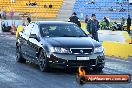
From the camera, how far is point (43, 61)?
37.6 feet

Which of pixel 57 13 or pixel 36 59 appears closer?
pixel 36 59

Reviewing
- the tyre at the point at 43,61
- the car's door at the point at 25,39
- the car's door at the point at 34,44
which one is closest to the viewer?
the tyre at the point at 43,61

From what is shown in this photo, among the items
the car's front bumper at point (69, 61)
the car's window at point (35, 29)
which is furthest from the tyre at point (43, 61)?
the car's window at point (35, 29)

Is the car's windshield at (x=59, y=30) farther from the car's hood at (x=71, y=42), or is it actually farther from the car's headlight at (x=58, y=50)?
the car's headlight at (x=58, y=50)

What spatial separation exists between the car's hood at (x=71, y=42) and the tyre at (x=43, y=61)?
0.36 meters

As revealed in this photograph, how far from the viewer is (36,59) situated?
39.5ft

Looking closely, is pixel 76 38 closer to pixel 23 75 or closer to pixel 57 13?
pixel 23 75

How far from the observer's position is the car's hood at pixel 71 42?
11.2m

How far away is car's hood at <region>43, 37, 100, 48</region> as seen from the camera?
11168mm

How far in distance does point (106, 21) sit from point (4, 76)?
106 ft

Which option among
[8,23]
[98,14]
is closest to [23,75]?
[8,23]

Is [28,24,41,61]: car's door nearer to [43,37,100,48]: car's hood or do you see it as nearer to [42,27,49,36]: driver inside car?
[42,27,49,36]: driver inside car

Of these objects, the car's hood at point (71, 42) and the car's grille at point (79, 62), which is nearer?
the car's grille at point (79, 62)

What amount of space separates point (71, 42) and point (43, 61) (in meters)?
0.90
